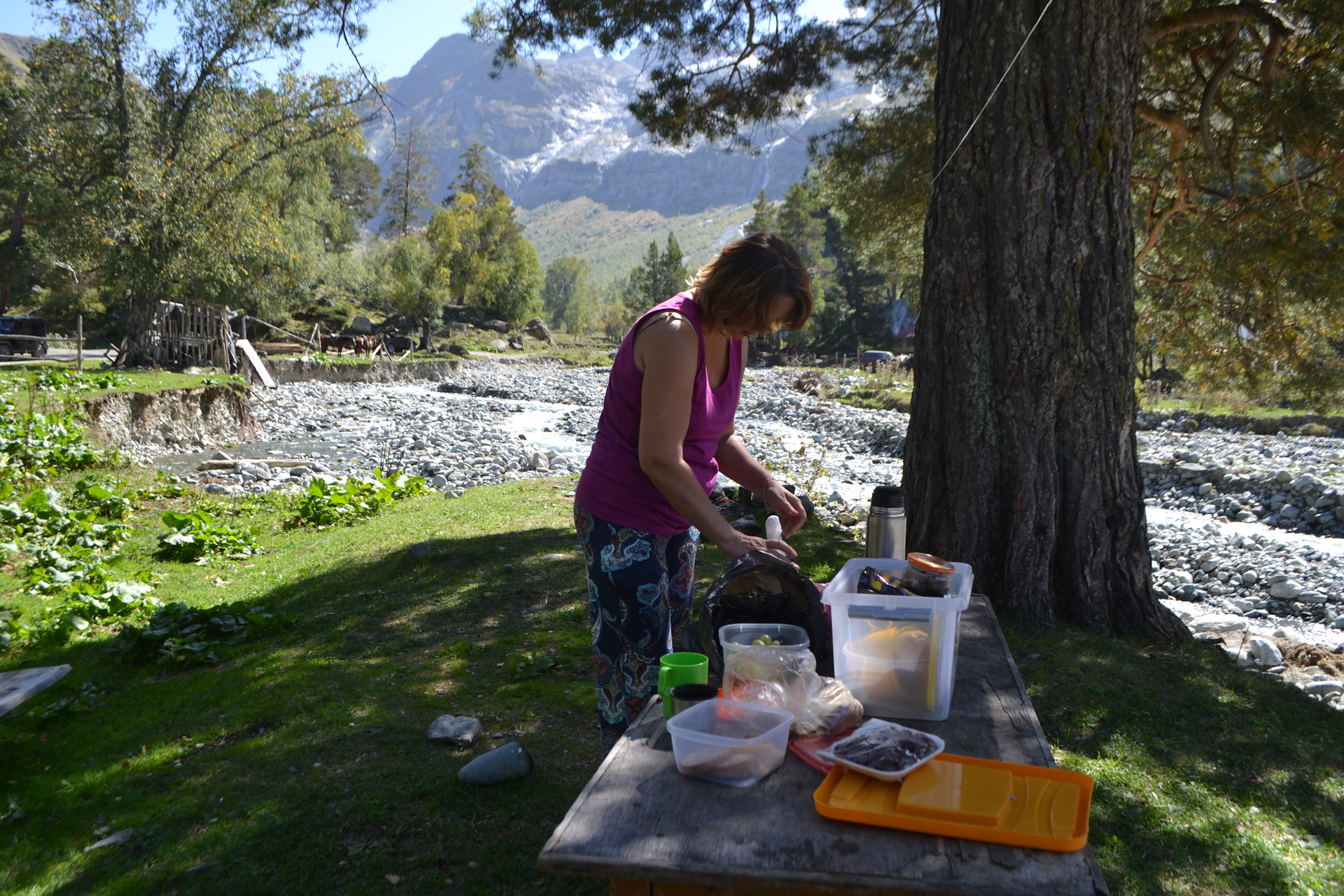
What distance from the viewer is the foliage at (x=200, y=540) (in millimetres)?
6398

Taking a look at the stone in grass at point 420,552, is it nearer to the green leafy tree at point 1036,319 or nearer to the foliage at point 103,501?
the foliage at point 103,501

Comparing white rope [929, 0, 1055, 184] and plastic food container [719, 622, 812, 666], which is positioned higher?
white rope [929, 0, 1055, 184]

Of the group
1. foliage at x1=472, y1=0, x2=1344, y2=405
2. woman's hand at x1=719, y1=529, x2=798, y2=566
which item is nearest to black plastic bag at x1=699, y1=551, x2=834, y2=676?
woman's hand at x1=719, y1=529, x2=798, y2=566

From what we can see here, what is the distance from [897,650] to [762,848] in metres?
0.63

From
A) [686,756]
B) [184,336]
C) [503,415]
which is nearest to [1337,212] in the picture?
[686,756]

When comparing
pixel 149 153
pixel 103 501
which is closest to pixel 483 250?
pixel 149 153

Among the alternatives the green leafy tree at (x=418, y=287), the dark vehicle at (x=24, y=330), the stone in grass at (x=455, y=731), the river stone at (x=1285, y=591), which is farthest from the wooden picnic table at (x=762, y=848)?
the green leafy tree at (x=418, y=287)

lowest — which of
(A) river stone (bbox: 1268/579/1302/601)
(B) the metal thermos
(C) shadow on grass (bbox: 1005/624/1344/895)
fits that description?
(A) river stone (bbox: 1268/579/1302/601)

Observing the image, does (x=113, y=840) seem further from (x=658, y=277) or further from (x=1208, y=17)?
(x=658, y=277)

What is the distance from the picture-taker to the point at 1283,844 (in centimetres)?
263

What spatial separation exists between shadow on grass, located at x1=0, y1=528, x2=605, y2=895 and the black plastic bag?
1.05 meters

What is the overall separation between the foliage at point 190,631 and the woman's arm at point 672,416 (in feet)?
11.3

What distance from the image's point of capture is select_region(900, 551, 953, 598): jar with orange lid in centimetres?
198

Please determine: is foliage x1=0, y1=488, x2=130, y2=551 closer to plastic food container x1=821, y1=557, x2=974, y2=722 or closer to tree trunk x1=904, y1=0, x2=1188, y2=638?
tree trunk x1=904, y1=0, x2=1188, y2=638
